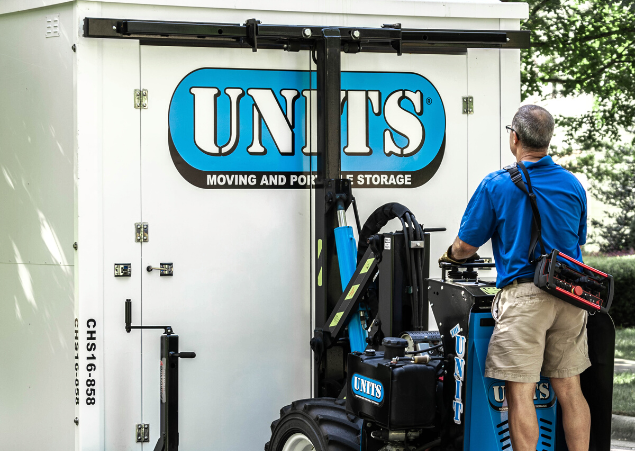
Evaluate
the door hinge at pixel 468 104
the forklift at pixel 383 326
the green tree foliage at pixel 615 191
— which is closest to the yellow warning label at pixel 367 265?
the forklift at pixel 383 326

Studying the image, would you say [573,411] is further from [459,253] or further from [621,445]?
[621,445]

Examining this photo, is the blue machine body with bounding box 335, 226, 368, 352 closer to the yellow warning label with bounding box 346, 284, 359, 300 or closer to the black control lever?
the yellow warning label with bounding box 346, 284, 359, 300

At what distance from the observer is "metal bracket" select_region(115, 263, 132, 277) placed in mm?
5035

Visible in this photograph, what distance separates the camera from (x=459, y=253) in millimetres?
3889

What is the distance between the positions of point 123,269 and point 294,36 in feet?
5.79

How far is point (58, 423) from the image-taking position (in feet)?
17.3

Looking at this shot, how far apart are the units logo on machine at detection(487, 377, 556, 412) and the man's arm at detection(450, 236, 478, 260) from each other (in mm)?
603

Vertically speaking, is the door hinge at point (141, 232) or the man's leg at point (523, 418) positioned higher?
the door hinge at point (141, 232)

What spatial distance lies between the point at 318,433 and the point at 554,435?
1201mm

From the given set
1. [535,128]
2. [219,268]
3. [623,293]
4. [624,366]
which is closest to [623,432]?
[624,366]

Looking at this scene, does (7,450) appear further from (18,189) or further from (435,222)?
(435,222)

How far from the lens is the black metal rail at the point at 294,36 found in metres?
4.88

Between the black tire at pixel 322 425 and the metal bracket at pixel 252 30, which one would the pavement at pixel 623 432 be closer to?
the black tire at pixel 322 425

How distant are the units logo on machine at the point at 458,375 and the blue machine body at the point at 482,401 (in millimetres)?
26
